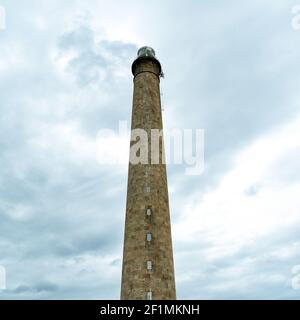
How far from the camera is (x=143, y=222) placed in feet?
105

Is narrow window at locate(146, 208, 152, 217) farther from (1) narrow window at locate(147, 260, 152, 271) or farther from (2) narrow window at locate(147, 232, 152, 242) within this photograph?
(1) narrow window at locate(147, 260, 152, 271)

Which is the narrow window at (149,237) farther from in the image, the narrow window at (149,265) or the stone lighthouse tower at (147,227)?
the narrow window at (149,265)

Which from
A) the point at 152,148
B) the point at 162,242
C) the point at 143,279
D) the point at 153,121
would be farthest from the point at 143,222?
the point at 153,121

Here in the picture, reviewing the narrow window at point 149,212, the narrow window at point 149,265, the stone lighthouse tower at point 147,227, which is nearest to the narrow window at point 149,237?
the stone lighthouse tower at point 147,227

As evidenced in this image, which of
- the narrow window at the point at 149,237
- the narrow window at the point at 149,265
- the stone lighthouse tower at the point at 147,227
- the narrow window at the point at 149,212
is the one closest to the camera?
the stone lighthouse tower at the point at 147,227

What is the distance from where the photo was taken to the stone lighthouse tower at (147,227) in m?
30.1

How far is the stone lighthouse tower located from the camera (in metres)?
30.1

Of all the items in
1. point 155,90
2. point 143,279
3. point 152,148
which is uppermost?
point 155,90
